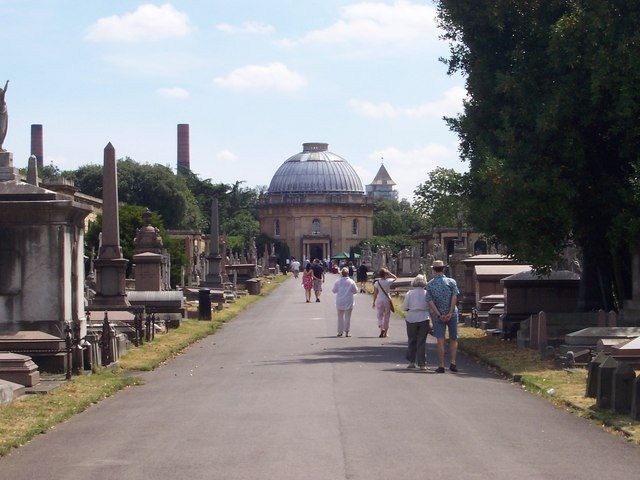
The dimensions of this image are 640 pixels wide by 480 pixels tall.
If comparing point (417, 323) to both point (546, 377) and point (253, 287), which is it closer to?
point (546, 377)

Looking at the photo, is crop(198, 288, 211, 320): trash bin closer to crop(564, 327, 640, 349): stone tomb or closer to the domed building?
crop(564, 327, 640, 349): stone tomb

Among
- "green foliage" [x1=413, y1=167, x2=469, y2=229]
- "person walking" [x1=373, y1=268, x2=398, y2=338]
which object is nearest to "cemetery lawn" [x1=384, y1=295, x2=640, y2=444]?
"person walking" [x1=373, y1=268, x2=398, y2=338]

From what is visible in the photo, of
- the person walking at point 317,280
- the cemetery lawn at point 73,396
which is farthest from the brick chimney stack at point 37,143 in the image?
the cemetery lawn at point 73,396

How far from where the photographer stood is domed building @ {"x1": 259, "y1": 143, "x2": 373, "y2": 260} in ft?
568

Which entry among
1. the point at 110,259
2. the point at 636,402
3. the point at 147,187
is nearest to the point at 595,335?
the point at 636,402

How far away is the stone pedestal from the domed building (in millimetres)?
155742

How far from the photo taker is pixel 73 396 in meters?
14.4

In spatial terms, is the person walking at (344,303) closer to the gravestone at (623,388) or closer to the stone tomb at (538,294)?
the stone tomb at (538,294)

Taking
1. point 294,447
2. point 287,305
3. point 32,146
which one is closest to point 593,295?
point 294,447

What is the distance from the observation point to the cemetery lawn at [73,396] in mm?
11633

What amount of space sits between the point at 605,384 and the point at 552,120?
9.50m

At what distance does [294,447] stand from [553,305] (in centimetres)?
1708

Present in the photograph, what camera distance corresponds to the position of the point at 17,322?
56.6ft

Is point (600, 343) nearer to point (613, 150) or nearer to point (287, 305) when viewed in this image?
point (613, 150)
